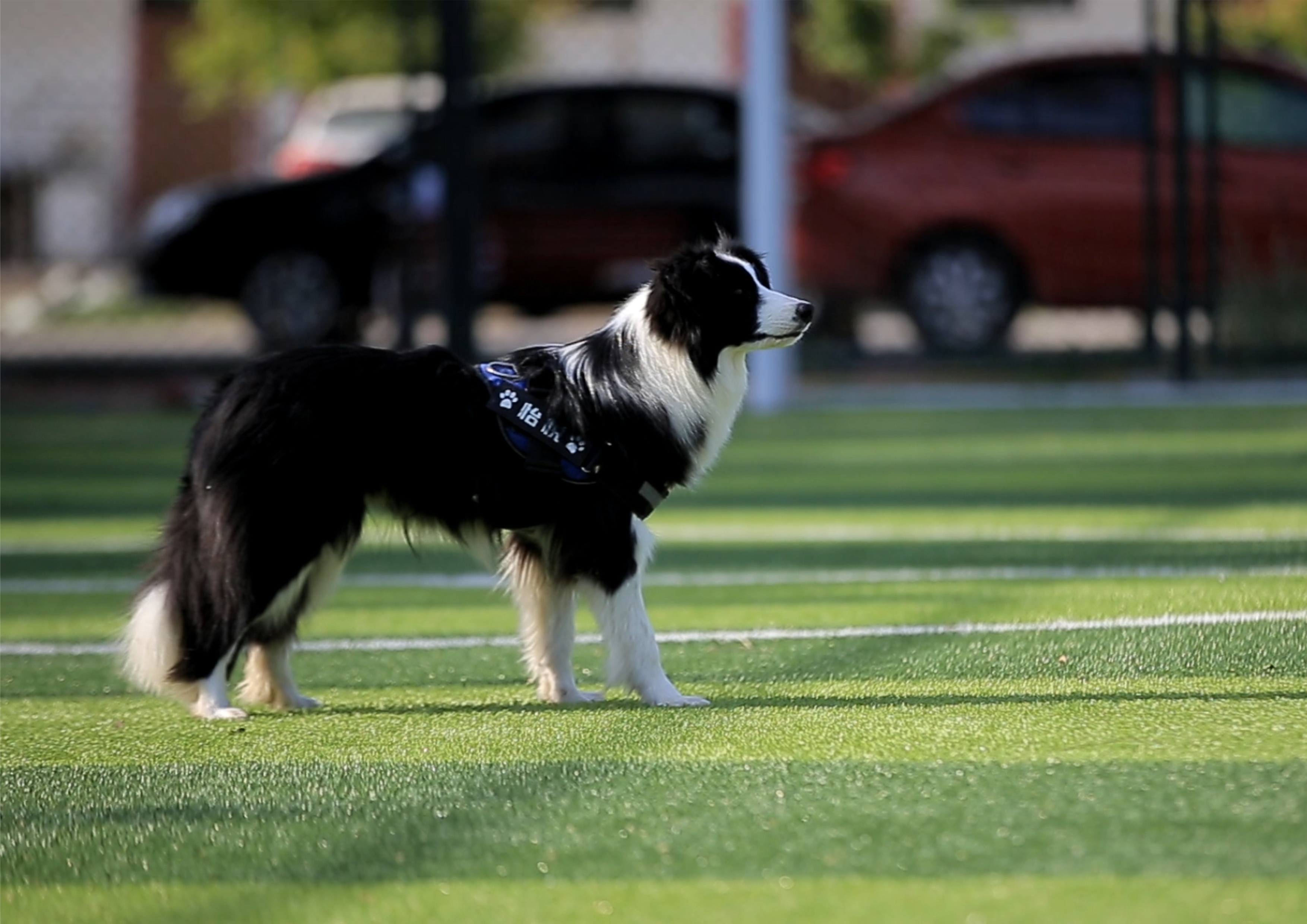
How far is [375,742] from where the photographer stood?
197 inches

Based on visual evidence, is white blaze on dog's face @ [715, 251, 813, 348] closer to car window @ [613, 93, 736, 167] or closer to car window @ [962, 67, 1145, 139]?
car window @ [962, 67, 1145, 139]

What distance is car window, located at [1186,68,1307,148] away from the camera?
1565 cm

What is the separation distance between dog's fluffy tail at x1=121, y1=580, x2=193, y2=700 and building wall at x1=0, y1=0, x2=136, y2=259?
14.3m

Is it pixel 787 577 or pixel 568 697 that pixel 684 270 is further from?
pixel 787 577

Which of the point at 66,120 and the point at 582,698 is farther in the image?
the point at 66,120

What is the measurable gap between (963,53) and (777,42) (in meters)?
8.02

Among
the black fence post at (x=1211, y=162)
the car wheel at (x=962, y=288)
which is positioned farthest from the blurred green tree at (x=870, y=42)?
the black fence post at (x=1211, y=162)

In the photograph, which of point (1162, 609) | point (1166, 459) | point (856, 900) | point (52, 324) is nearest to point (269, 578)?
point (856, 900)

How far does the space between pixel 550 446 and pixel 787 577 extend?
2.57 m

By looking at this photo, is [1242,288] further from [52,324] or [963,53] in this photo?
[52,324]

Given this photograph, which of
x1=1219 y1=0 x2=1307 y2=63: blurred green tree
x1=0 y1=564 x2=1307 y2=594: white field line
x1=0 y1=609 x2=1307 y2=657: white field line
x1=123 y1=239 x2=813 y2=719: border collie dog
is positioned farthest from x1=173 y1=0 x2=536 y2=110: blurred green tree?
x1=123 y1=239 x2=813 y2=719: border collie dog

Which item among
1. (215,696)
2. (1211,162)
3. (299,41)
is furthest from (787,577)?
(299,41)

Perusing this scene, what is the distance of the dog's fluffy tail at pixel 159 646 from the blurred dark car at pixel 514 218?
11.1 meters

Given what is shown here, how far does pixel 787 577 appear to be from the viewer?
308 inches
